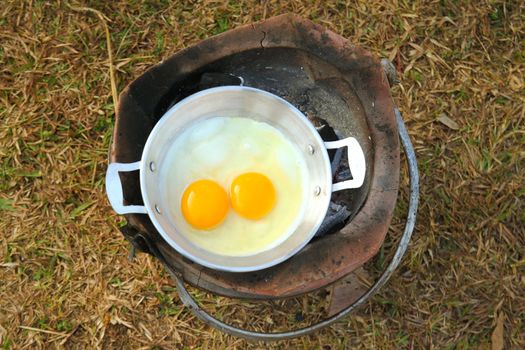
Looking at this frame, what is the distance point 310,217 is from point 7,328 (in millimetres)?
1957

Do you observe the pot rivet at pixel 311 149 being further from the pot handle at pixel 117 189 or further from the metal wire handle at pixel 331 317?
the pot handle at pixel 117 189

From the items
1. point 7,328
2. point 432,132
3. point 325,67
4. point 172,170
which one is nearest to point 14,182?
point 7,328

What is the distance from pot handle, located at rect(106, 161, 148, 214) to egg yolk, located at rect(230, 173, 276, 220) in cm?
45

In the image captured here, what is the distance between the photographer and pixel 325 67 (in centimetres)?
253

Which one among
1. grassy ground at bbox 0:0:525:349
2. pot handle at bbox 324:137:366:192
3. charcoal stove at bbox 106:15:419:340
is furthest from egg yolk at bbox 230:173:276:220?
grassy ground at bbox 0:0:525:349

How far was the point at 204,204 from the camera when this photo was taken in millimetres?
2400

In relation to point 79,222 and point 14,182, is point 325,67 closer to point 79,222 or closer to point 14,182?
point 79,222

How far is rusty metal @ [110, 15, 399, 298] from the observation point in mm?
2264

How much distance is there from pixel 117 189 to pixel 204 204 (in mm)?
399

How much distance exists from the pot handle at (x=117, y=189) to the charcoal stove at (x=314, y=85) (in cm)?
7

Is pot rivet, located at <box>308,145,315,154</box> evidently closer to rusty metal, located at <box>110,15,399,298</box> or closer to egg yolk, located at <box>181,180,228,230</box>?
rusty metal, located at <box>110,15,399,298</box>

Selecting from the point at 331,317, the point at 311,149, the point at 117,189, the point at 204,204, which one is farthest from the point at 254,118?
the point at 331,317

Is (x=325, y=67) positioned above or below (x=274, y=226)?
above

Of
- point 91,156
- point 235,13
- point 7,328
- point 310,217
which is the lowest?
point 7,328
